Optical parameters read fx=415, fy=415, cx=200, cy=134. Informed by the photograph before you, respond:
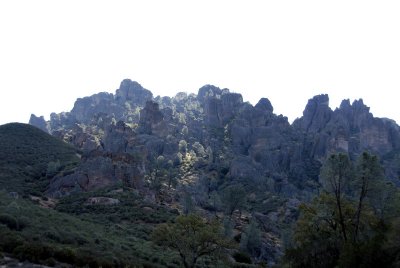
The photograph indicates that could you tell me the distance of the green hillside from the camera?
77.8 meters

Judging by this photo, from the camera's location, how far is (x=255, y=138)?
518 feet

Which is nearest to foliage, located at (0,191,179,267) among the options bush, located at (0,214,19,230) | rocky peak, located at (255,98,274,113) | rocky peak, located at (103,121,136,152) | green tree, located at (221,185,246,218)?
bush, located at (0,214,19,230)

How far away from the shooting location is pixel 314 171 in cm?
14588

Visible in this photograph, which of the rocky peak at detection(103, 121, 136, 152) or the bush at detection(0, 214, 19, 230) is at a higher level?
the rocky peak at detection(103, 121, 136, 152)

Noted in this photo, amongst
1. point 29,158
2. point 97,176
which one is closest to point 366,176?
point 97,176

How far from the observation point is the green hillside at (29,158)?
77.8 meters

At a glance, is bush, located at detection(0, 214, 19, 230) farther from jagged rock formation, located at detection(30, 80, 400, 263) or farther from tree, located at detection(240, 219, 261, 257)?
jagged rock formation, located at detection(30, 80, 400, 263)

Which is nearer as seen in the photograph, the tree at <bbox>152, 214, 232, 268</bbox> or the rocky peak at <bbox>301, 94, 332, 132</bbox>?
the tree at <bbox>152, 214, 232, 268</bbox>

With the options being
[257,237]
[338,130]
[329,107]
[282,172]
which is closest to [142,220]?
[257,237]

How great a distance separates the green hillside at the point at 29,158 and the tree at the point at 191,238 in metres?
43.2

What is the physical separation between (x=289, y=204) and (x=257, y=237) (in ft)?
122

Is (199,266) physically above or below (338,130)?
below

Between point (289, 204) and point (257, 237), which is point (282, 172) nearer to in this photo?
point (289, 204)

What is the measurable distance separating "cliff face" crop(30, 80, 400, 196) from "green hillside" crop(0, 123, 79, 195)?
38.6 ft
